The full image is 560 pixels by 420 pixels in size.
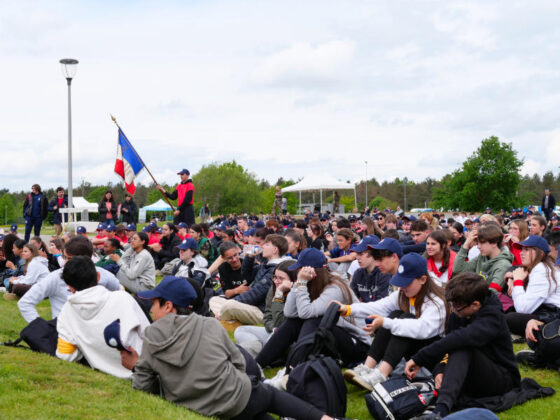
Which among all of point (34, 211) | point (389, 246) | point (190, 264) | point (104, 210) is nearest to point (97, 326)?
point (389, 246)

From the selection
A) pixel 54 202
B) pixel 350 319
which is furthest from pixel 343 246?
pixel 54 202

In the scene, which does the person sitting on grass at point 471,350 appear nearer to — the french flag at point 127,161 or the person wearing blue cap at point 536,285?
the person wearing blue cap at point 536,285

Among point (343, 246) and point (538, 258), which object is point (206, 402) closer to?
point (538, 258)

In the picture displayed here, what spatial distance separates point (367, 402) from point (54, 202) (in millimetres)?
15255

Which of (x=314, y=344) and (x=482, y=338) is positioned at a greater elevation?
(x=482, y=338)

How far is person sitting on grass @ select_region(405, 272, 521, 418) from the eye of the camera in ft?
12.3

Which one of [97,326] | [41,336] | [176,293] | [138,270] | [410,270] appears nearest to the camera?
[176,293]

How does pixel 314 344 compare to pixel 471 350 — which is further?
pixel 314 344

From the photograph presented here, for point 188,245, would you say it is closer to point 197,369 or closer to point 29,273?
point 29,273

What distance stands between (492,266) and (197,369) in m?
4.35

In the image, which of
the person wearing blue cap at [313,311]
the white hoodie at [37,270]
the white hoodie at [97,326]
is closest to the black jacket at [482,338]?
the person wearing blue cap at [313,311]

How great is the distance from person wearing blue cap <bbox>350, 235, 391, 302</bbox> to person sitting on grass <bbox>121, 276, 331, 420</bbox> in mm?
2468

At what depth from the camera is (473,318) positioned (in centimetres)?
385

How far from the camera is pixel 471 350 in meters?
3.82
